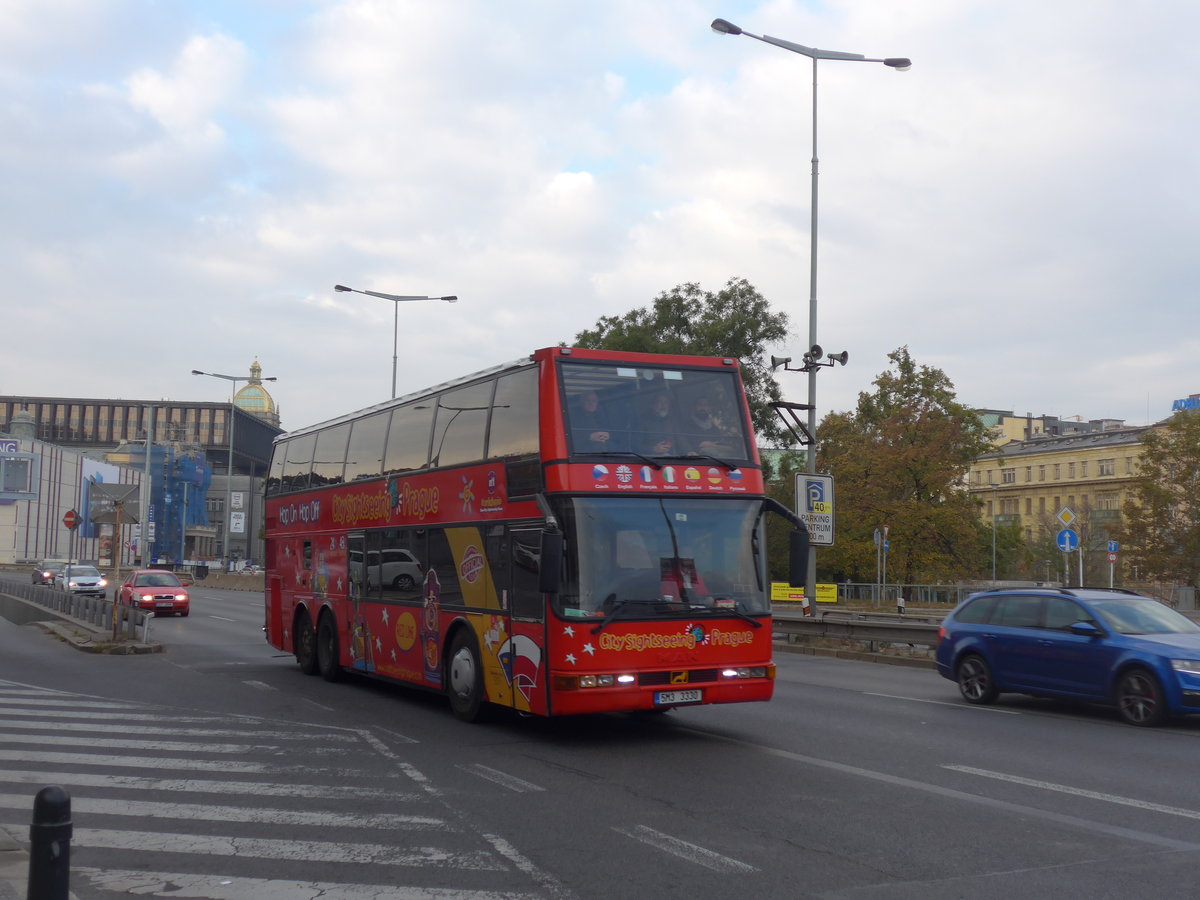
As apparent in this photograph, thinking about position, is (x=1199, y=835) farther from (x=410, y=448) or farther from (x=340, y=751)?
(x=410, y=448)

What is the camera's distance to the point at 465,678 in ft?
43.6

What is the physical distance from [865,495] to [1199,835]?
48.2 m

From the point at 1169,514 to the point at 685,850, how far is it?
5003cm

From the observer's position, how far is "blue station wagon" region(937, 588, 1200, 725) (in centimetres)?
1327

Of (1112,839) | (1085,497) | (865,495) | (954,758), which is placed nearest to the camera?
(1112,839)

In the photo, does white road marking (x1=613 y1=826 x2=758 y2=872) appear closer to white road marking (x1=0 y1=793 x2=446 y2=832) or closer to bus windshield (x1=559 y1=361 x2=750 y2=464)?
white road marking (x1=0 y1=793 x2=446 y2=832)

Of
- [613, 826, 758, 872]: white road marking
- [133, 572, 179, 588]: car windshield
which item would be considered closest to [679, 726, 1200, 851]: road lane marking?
[613, 826, 758, 872]: white road marking

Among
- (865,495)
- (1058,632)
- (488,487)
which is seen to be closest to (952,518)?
(865,495)

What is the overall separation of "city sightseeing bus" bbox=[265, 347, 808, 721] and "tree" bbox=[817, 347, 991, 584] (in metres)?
42.1

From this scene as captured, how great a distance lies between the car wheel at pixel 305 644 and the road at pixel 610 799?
140 inches

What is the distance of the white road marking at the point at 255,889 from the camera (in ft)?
20.7

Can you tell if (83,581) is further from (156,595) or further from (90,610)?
(90,610)

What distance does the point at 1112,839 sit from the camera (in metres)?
7.61

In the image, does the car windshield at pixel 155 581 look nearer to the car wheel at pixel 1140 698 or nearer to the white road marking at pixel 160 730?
the white road marking at pixel 160 730
